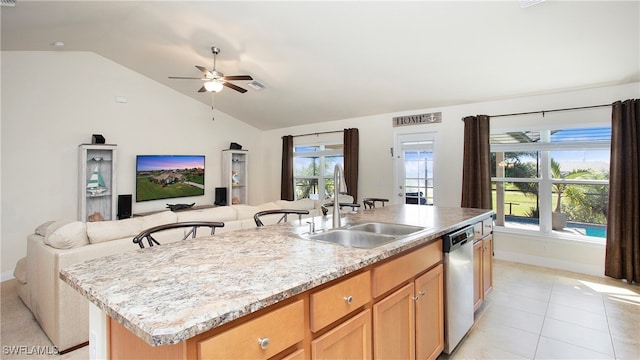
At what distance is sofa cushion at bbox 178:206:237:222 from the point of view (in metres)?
2.88

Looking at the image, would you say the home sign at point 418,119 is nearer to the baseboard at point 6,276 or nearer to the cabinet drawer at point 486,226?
the cabinet drawer at point 486,226

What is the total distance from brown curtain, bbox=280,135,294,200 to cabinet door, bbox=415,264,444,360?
17.2ft

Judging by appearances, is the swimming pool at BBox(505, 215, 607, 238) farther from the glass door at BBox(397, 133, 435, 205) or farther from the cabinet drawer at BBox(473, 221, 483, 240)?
the cabinet drawer at BBox(473, 221, 483, 240)

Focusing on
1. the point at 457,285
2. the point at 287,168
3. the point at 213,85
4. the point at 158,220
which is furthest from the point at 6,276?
the point at 457,285

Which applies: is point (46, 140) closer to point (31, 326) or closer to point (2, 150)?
point (2, 150)

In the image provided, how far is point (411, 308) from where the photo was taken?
5.64ft

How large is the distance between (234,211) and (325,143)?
12.6 feet

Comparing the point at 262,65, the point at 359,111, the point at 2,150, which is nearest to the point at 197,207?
the point at 2,150

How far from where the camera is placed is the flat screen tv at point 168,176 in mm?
5672

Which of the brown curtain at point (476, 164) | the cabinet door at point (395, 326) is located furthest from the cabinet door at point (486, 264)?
the brown curtain at point (476, 164)

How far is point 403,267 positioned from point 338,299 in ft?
1.80

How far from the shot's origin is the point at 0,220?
421 cm

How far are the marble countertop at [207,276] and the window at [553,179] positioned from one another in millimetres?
3493

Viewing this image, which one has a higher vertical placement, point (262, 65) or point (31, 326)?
point (262, 65)
